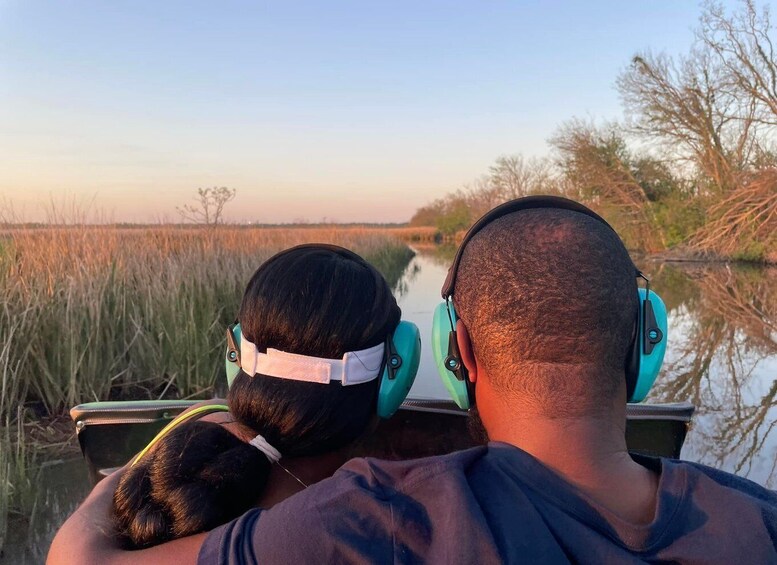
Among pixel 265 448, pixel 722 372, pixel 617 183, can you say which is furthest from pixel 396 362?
pixel 617 183

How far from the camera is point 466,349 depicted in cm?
118

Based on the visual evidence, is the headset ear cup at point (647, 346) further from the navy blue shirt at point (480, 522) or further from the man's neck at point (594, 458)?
the navy blue shirt at point (480, 522)

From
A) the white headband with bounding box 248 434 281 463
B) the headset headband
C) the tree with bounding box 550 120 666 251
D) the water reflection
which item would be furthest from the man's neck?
the tree with bounding box 550 120 666 251

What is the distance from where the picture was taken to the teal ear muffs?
4.74ft

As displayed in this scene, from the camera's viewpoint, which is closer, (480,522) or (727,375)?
(480,522)

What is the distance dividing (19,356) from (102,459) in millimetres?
2898

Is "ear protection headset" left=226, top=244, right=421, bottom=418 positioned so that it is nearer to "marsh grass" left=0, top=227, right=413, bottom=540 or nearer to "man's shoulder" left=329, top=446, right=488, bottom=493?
"man's shoulder" left=329, top=446, right=488, bottom=493

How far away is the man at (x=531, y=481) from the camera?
A: 2.76 feet

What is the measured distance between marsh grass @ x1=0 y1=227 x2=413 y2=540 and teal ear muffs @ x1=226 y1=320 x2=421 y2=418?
227 centimetres

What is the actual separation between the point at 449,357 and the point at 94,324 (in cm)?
465

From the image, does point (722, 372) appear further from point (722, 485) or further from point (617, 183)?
point (617, 183)

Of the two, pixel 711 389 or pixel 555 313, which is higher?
pixel 555 313

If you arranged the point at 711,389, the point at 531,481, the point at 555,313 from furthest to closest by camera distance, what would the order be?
the point at 711,389, the point at 555,313, the point at 531,481

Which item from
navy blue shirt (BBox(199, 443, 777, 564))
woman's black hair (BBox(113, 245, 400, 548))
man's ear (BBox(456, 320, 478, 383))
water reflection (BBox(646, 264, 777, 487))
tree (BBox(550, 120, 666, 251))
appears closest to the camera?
navy blue shirt (BBox(199, 443, 777, 564))
